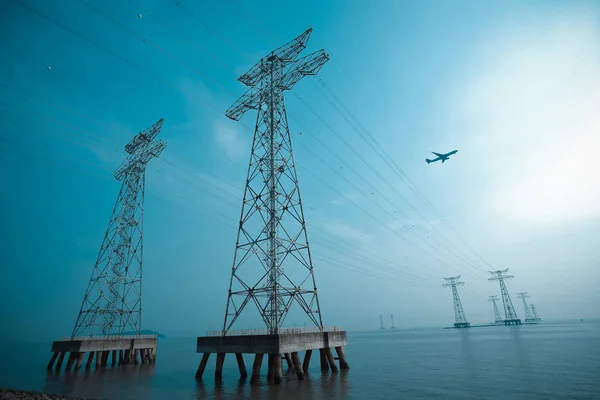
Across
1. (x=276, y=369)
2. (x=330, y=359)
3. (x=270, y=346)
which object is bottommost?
(x=330, y=359)

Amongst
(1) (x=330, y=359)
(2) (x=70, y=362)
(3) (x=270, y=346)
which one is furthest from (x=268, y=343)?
(2) (x=70, y=362)

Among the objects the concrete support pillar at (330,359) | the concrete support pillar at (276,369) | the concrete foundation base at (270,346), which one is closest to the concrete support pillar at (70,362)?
the concrete foundation base at (270,346)

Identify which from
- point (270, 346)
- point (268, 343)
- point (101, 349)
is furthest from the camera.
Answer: point (101, 349)

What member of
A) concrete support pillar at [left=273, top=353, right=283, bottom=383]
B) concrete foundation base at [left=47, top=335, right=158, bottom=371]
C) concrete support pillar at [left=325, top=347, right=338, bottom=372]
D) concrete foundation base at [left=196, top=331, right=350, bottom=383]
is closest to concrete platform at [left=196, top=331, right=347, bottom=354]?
concrete foundation base at [left=196, top=331, right=350, bottom=383]

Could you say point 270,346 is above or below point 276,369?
above

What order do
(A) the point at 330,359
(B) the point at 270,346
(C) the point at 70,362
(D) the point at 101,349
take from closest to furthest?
(B) the point at 270,346 → (A) the point at 330,359 → (C) the point at 70,362 → (D) the point at 101,349

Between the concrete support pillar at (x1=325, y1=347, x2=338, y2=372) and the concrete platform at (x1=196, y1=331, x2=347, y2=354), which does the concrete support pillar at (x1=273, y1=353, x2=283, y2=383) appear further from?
the concrete support pillar at (x1=325, y1=347, x2=338, y2=372)

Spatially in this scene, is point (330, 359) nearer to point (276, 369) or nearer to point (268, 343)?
point (276, 369)

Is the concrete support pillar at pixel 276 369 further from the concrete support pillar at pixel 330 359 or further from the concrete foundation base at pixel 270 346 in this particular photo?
the concrete support pillar at pixel 330 359

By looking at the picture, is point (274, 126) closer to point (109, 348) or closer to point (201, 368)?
point (201, 368)
